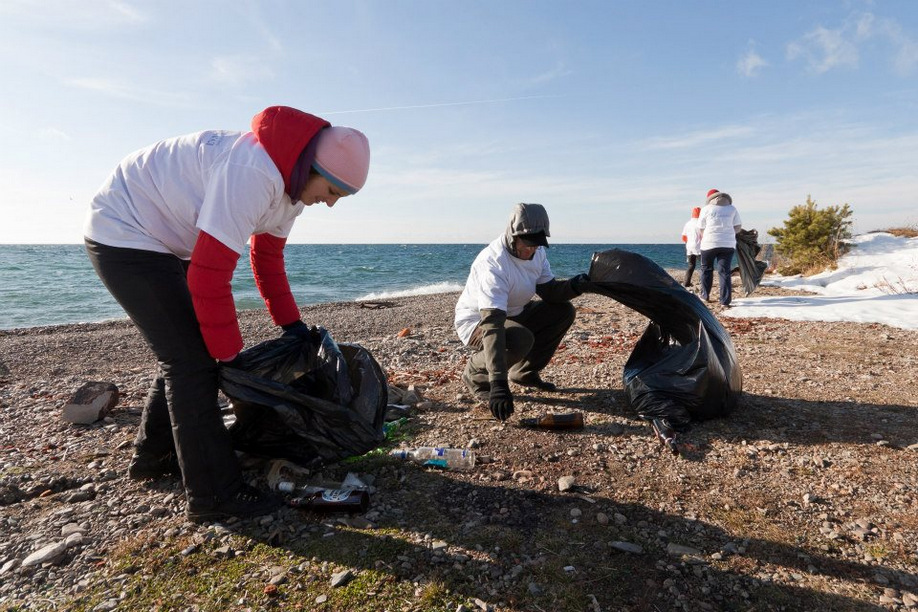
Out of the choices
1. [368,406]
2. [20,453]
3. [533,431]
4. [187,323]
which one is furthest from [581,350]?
[20,453]

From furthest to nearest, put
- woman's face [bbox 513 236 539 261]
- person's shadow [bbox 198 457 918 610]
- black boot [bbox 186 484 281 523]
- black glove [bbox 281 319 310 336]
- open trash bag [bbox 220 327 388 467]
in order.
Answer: woman's face [bbox 513 236 539 261], black glove [bbox 281 319 310 336], open trash bag [bbox 220 327 388 467], black boot [bbox 186 484 281 523], person's shadow [bbox 198 457 918 610]

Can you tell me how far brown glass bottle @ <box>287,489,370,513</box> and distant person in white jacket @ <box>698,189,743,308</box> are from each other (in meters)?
7.66

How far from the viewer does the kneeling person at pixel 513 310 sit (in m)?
3.49

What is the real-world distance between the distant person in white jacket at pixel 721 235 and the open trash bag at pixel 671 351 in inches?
206

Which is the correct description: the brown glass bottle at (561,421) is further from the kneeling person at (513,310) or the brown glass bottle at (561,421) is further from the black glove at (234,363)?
the black glove at (234,363)

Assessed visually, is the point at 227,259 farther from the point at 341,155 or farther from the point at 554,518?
the point at 554,518

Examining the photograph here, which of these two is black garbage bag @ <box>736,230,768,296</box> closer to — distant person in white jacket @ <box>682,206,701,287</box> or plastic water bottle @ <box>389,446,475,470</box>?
distant person in white jacket @ <box>682,206,701,287</box>

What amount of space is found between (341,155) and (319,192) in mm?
216

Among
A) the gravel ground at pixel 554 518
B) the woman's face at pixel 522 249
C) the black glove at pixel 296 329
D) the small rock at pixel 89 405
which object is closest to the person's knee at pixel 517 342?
the gravel ground at pixel 554 518

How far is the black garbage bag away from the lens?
889 centimetres

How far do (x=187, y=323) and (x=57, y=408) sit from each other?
10.3ft

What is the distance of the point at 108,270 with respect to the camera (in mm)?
2229

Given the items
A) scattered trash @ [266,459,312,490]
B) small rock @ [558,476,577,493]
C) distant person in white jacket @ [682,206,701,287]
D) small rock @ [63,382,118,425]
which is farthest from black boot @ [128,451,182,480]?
distant person in white jacket @ [682,206,701,287]

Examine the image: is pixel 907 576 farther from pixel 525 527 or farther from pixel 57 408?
pixel 57 408
